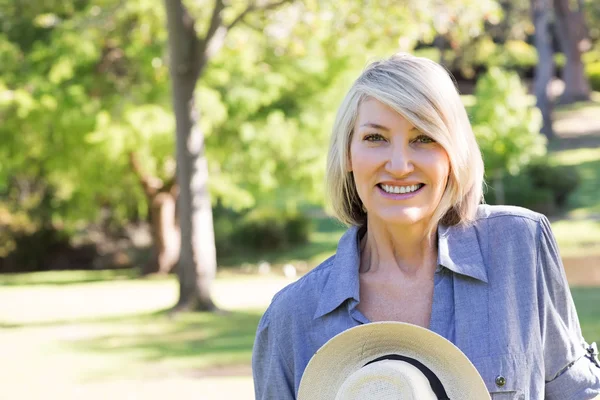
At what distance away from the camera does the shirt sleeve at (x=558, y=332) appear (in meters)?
2.76

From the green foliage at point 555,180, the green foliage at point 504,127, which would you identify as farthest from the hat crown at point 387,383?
the green foliage at point 555,180

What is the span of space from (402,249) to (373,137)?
32 cm

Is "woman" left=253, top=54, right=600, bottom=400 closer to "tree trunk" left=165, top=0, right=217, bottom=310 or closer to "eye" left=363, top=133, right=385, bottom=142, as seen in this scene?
"eye" left=363, top=133, right=385, bottom=142

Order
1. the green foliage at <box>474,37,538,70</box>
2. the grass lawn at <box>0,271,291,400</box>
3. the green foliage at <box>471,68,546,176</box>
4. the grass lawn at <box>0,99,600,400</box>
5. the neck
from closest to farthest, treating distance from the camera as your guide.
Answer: the neck, the grass lawn at <box>0,271,291,400</box>, the grass lawn at <box>0,99,600,400</box>, the green foliage at <box>471,68,546,176</box>, the green foliage at <box>474,37,538,70</box>

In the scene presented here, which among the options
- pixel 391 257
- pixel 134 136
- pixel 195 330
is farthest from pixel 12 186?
pixel 391 257

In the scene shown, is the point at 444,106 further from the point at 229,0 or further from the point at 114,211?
the point at 114,211

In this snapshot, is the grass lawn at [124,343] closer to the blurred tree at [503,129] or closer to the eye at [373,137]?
the eye at [373,137]

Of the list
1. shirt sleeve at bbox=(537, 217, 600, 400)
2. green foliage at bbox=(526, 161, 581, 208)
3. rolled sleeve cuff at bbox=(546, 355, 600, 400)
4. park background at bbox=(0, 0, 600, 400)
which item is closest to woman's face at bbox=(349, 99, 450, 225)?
shirt sleeve at bbox=(537, 217, 600, 400)

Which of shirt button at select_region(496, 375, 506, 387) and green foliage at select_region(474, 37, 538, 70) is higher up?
green foliage at select_region(474, 37, 538, 70)

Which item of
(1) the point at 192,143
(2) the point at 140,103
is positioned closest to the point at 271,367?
(1) the point at 192,143

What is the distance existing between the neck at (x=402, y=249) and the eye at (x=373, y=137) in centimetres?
24

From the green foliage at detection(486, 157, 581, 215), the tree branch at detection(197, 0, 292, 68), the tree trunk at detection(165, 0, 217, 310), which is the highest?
the tree branch at detection(197, 0, 292, 68)

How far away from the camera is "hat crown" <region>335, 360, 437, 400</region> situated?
243 cm

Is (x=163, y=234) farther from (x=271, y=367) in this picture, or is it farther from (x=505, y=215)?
(x=505, y=215)
